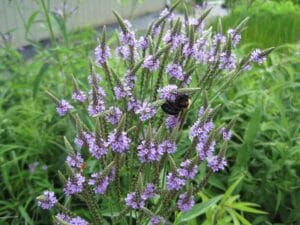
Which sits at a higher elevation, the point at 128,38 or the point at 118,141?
the point at 128,38

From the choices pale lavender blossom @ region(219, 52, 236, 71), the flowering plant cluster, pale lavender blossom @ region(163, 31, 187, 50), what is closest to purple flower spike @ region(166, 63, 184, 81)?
the flowering plant cluster

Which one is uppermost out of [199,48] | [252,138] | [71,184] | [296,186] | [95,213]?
[199,48]

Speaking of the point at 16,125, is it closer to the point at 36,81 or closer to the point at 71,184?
the point at 36,81

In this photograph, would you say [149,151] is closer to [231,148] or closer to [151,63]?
[151,63]

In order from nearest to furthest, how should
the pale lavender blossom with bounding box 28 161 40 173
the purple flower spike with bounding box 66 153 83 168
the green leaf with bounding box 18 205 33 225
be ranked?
the purple flower spike with bounding box 66 153 83 168, the green leaf with bounding box 18 205 33 225, the pale lavender blossom with bounding box 28 161 40 173

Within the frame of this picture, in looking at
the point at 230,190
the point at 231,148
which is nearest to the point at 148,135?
the point at 230,190

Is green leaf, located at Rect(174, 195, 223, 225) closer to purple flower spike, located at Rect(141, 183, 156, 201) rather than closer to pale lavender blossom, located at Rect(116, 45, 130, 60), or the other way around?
purple flower spike, located at Rect(141, 183, 156, 201)

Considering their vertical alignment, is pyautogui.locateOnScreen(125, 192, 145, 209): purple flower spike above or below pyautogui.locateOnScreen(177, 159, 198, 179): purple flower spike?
below

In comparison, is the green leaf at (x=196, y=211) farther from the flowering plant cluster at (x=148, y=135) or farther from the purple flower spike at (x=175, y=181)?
the purple flower spike at (x=175, y=181)

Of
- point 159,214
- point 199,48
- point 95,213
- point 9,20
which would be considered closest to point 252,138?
point 199,48
